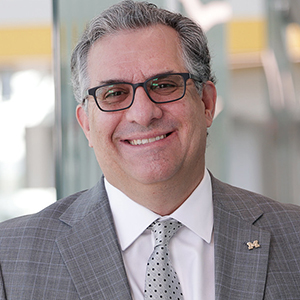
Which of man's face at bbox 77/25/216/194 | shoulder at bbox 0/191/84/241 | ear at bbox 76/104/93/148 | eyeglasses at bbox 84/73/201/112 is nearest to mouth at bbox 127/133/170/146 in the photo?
man's face at bbox 77/25/216/194

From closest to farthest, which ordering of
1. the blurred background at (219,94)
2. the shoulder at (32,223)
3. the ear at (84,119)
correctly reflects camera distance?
1. the shoulder at (32,223)
2. the ear at (84,119)
3. the blurred background at (219,94)

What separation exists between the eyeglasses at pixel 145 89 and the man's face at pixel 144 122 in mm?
16

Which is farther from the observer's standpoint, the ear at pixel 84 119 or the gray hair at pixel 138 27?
the ear at pixel 84 119

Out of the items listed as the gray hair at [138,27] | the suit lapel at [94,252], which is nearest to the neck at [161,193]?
the suit lapel at [94,252]

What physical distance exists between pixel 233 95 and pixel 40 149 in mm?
4317

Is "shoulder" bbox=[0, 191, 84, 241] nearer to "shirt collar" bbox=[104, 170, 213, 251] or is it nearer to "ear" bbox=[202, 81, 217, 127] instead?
"shirt collar" bbox=[104, 170, 213, 251]

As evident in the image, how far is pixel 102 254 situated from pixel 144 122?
0.42m

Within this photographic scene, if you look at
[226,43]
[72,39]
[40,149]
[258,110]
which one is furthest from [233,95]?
[40,149]

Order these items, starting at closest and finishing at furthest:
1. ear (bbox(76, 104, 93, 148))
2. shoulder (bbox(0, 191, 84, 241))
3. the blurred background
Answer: shoulder (bbox(0, 191, 84, 241)) < ear (bbox(76, 104, 93, 148)) < the blurred background

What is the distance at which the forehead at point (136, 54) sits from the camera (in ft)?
5.22

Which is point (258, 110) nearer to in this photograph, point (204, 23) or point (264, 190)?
point (264, 190)

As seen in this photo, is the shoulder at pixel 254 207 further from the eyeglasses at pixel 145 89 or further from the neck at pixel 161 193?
the eyeglasses at pixel 145 89

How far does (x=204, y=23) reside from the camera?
2666 mm

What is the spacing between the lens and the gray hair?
1648mm
